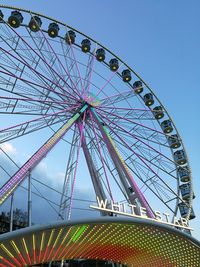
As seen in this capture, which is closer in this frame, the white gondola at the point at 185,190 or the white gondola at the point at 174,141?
the white gondola at the point at 185,190

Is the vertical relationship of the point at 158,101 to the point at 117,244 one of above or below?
above

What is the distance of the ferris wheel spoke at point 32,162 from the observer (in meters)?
16.4

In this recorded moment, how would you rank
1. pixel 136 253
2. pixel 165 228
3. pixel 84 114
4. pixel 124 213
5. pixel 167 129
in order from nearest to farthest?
pixel 165 228
pixel 124 213
pixel 136 253
pixel 84 114
pixel 167 129

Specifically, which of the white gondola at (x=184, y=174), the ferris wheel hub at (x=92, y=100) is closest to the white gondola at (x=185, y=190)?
the white gondola at (x=184, y=174)

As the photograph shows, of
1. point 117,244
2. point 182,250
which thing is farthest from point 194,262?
point 117,244

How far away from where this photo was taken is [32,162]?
59.9 ft

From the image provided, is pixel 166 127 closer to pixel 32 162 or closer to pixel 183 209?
pixel 183 209

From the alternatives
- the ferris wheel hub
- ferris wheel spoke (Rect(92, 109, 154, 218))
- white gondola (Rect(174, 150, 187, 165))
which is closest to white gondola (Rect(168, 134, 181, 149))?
white gondola (Rect(174, 150, 187, 165))

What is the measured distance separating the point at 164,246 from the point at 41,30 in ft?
51.3

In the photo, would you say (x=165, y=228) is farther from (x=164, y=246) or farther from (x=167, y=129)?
(x=167, y=129)

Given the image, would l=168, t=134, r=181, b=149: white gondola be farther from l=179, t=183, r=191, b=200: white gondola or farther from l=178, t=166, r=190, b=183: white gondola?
l=179, t=183, r=191, b=200: white gondola

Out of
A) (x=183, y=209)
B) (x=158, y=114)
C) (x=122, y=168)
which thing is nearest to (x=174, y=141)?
(x=158, y=114)

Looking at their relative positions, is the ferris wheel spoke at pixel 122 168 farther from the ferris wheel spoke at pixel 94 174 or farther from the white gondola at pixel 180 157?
the white gondola at pixel 180 157

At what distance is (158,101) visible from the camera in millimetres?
30844
